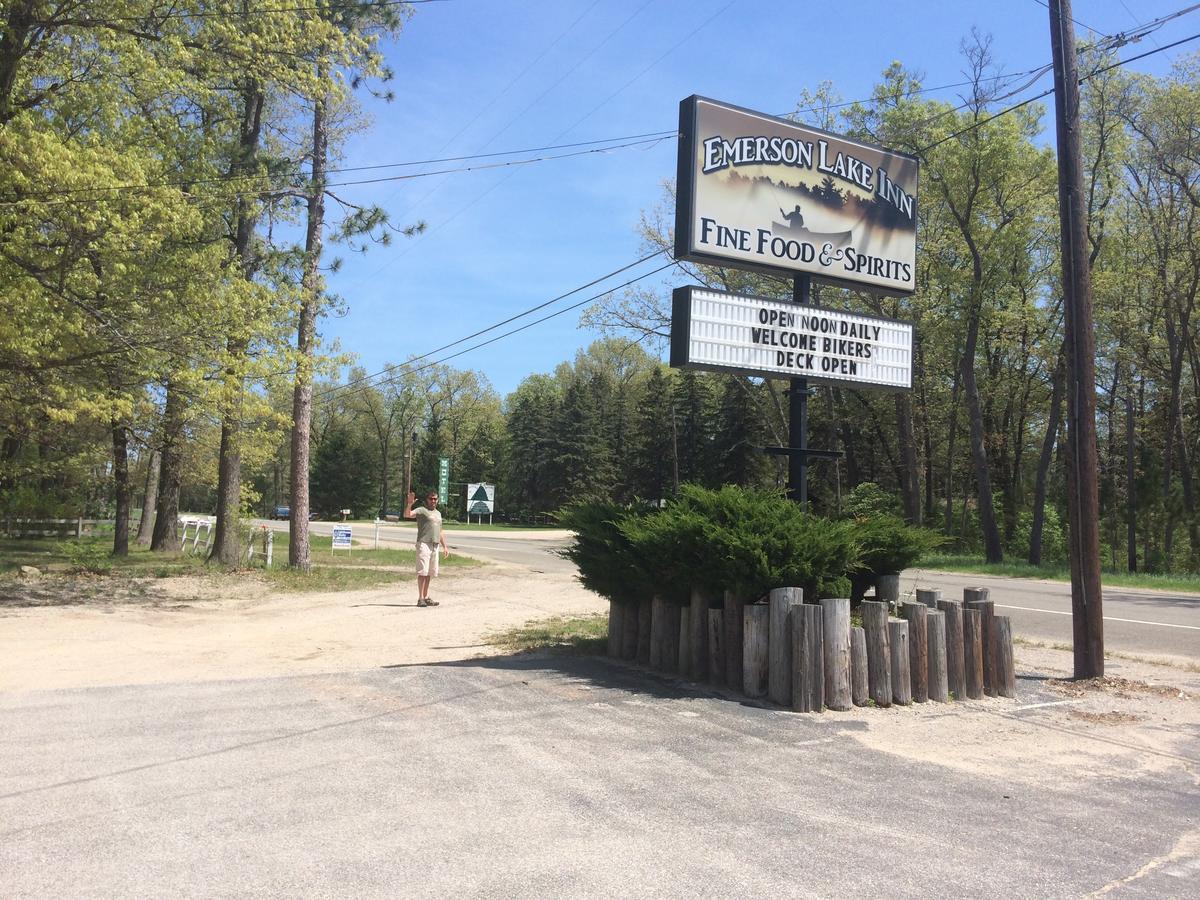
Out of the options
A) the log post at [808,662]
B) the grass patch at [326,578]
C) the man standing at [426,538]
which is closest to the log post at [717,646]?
the log post at [808,662]

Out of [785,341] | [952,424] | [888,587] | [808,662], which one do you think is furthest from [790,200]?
[952,424]

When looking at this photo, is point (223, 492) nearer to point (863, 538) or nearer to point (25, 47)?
point (25, 47)

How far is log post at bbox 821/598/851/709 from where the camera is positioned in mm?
7102

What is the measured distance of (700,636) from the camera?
8086mm

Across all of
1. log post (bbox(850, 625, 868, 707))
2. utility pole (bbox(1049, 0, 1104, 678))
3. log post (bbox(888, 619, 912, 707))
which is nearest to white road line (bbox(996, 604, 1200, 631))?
utility pole (bbox(1049, 0, 1104, 678))

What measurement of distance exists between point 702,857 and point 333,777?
230 cm

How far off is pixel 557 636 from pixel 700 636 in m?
3.27

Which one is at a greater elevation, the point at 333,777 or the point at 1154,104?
the point at 1154,104

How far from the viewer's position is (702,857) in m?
4.09

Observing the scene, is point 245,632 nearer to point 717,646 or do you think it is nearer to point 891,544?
point 717,646

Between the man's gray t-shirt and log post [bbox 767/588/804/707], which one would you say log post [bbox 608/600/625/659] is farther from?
the man's gray t-shirt

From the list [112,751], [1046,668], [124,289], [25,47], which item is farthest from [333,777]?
[25,47]

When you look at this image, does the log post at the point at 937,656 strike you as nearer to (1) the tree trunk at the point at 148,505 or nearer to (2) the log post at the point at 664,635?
(2) the log post at the point at 664,635

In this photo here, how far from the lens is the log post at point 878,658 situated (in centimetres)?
735
